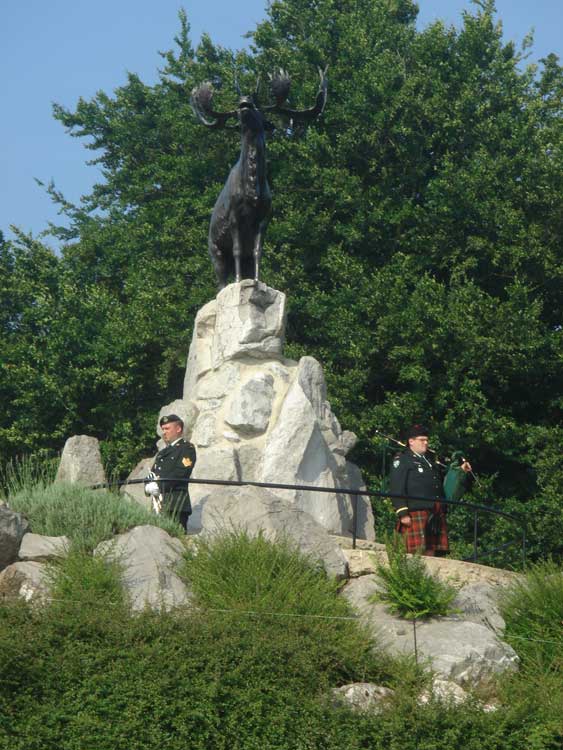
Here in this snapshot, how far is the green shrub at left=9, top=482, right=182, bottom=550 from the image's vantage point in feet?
42.3

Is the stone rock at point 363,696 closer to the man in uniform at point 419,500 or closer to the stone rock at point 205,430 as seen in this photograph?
the man in uniform at point 419,500

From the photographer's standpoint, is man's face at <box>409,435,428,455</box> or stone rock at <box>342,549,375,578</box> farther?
man's face at <box>409,435,428,455</box>

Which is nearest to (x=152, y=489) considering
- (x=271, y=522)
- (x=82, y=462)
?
(x=271, y=522)

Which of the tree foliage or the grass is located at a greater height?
the tree foliage

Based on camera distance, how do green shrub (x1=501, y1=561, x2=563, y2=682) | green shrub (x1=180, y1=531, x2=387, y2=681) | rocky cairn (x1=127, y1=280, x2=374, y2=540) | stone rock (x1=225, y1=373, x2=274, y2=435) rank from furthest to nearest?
stone rock (x1=225, y1=373, x2=274, y2=435) < rocky cairn (x1=127, y1=280, x2=374, y2=540) < green shrub (x1=501, y1=561, x2=563, y2=682) < green shrub (x1=180, y1=531, x2=387, y2=681)

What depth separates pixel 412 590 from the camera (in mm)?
12062

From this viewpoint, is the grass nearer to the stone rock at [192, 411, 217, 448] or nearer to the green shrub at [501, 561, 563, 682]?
the green shrub at [501, 561, 563, 682]

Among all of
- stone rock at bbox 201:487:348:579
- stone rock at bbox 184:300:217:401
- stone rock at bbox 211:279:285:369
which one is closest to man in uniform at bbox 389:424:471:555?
stone rock at bbox 201:487:348:579

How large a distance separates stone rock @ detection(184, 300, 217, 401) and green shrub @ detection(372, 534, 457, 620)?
5.77m

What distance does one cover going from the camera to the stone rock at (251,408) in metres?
16.2

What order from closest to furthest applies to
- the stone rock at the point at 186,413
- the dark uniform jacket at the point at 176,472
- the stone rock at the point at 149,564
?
the stone rock at the point at 149,564 → the dark uniform jacket at the point at 176,472 → the stone rock at the point at 186,413

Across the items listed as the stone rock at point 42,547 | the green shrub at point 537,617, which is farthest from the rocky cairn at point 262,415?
the green shrub at point 537,617

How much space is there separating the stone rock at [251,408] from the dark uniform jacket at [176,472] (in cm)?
182

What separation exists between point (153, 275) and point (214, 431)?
1086cm
